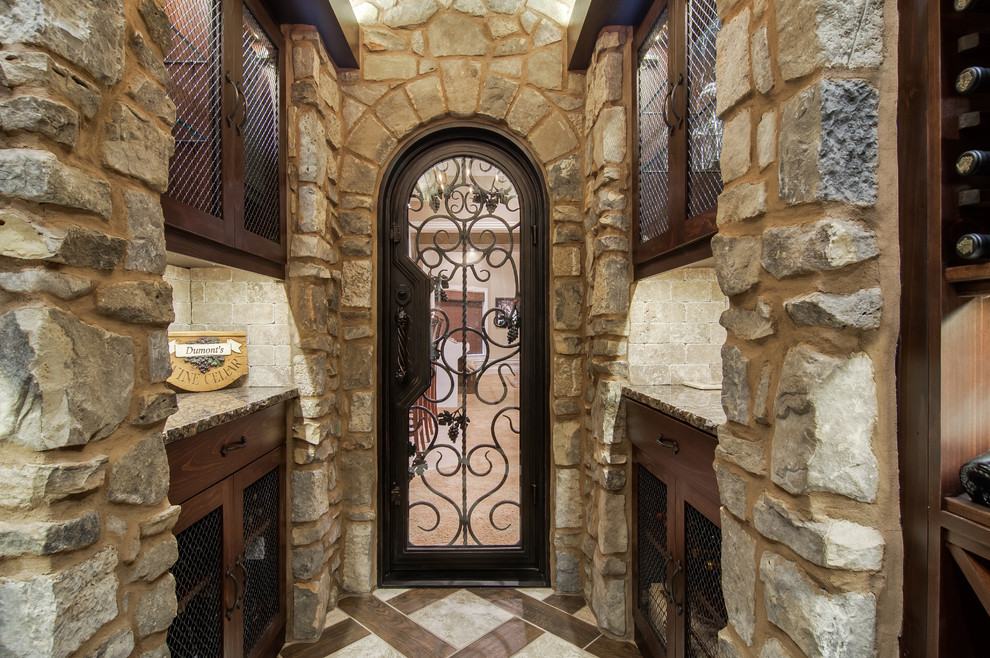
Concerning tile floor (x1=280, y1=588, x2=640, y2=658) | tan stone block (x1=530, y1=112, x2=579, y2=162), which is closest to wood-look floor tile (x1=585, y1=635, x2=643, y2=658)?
tile floor (x1=280, y1=588, x2=640, y2=658)

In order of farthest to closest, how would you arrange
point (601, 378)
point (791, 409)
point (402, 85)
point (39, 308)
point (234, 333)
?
point (402, 85) < point (601, 378) < point (234, 333) < point (791, 409) < point (39, 308)

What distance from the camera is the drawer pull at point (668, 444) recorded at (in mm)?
1362

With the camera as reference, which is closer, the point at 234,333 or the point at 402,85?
the point at 234,333

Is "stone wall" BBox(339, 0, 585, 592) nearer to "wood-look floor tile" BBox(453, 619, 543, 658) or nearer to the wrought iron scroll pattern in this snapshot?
the wrought iron scroll pattern

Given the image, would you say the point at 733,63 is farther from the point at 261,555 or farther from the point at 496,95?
the point at 261,555

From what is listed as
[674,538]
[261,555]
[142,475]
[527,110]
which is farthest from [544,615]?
[527,110]

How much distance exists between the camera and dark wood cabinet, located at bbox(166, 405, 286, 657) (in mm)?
1182

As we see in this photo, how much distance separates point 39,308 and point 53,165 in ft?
0.76

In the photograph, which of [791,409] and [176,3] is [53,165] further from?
[791,409]

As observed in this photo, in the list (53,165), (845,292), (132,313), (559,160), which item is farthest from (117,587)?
(559,160)

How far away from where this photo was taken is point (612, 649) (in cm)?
178

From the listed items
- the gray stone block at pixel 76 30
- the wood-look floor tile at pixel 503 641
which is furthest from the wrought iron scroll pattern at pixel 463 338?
the gray stone block at pixel 76 30

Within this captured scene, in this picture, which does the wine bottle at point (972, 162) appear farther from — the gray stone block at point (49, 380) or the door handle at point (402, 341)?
the door handle at point (402, 341)

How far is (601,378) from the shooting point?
1.93 m
